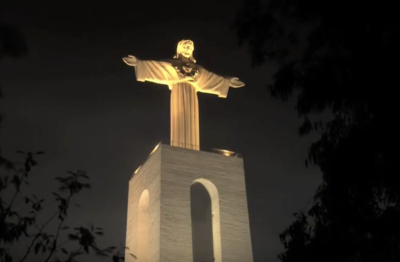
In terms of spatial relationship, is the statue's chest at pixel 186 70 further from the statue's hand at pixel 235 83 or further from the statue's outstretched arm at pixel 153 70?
the statue's hand at pixel 235 83

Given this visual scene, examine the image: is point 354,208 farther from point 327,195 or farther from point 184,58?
point 184,58

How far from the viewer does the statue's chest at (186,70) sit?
15.4 m

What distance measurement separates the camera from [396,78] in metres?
5.07

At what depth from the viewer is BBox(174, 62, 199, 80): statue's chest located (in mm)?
15398

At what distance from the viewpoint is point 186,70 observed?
15.5 m

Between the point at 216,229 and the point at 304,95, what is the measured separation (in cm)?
833

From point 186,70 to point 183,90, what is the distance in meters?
0.60

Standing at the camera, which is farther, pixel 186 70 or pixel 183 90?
pixel 186 70

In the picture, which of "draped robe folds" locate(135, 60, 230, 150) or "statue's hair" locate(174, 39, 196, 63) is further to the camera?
"statue's hair" locate(174, 39, 196, 63)

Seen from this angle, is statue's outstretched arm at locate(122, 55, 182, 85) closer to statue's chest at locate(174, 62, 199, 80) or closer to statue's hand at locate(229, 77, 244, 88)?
statue's chest at locate(174, 62, 199, 80)

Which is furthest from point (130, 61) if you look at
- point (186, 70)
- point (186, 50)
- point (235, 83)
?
point (235, 83)

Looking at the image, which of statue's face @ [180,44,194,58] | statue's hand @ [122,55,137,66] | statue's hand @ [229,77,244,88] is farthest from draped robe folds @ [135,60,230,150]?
statue's face @ [180,44,194,58]

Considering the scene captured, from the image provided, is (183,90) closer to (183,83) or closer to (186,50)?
(183,83)

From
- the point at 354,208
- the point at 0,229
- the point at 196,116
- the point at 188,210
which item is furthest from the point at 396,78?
the point at 196,116
